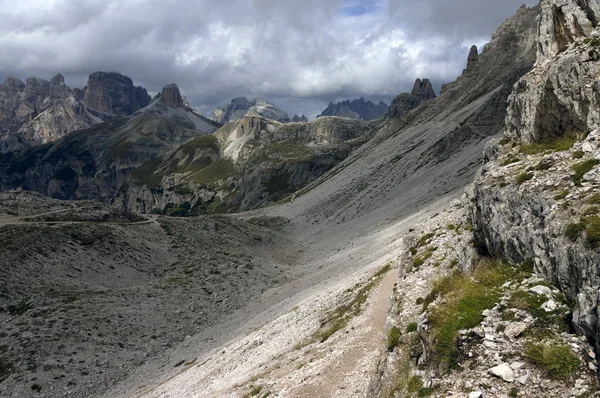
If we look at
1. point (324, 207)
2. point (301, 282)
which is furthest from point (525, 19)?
point (301, 282)

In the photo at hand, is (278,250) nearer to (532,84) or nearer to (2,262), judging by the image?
(2,262)

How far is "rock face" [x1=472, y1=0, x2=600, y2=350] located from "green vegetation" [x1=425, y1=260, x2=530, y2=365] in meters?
0.90

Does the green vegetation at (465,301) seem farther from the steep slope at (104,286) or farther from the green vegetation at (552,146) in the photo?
the steep slope at (104,286)

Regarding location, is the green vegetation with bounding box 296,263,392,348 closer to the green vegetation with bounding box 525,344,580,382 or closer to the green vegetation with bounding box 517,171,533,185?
the green vegetation with bounding box 517,171,533,185

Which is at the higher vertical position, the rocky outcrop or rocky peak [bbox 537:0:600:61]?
rocky peak [bbox 537:0:600:61]

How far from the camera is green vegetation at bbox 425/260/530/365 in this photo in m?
13.4

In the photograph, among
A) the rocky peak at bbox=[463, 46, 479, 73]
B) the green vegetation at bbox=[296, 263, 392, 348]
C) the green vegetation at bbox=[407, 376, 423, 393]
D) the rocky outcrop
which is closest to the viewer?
the green vegetation at bbox=[407, 376, 423, 393]

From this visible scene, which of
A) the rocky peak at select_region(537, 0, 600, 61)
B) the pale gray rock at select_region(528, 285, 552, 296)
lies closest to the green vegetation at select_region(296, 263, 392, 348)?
the pale gray rock at select_region(528, 285, 552, 296)

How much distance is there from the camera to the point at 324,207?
138m

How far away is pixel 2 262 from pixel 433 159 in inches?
4274

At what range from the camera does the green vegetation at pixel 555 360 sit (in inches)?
411

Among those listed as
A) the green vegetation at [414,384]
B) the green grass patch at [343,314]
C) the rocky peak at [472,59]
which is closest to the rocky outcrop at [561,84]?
the green vegetation at [414,384]

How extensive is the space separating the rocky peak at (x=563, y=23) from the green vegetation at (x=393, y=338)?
2342 centimetres

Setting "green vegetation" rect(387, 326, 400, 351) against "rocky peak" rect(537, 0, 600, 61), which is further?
"rocky peak" rect(537, 0, 600, 61)
